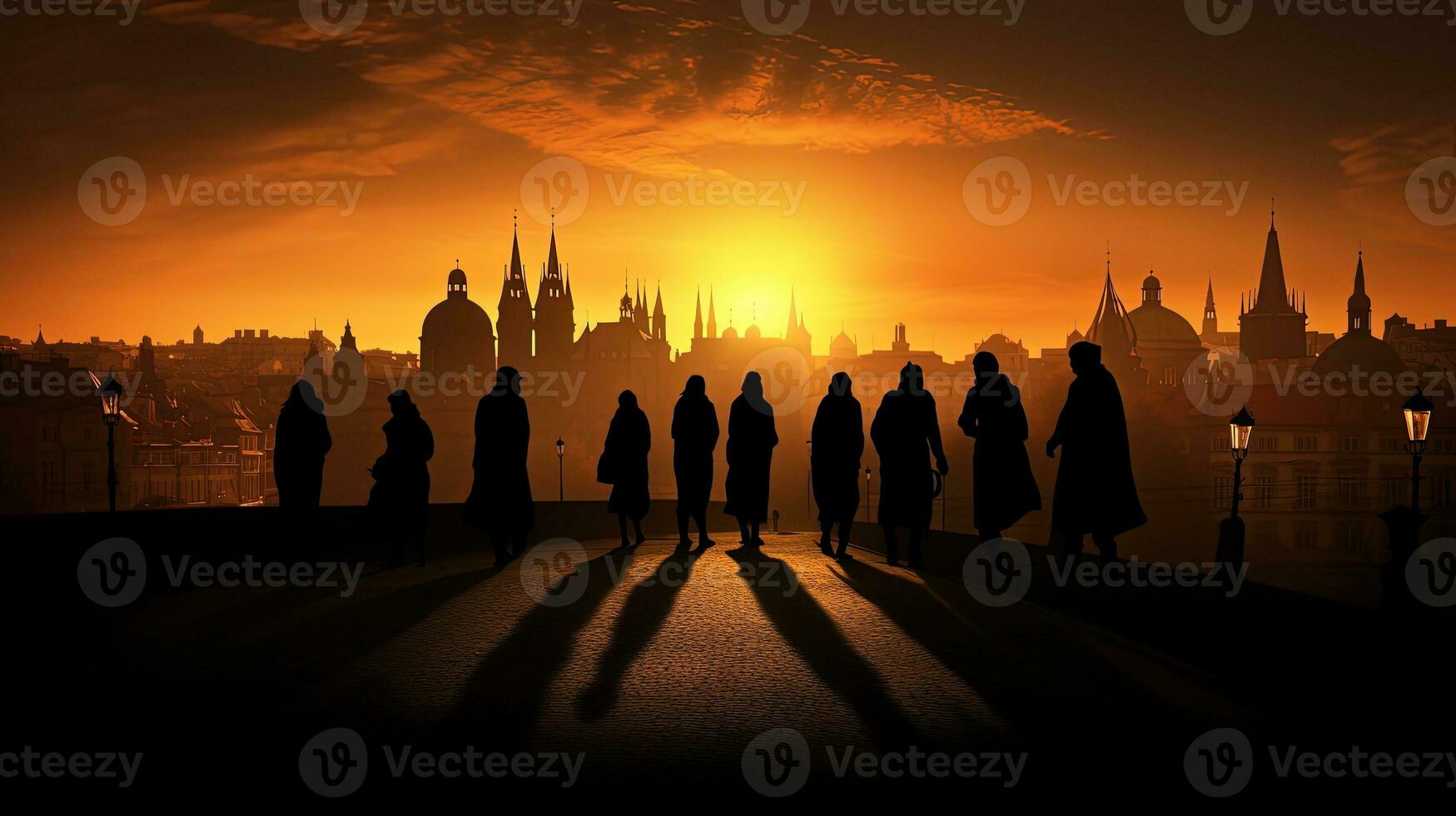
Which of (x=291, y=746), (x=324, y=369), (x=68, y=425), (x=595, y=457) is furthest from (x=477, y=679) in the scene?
(x=324, y=369)

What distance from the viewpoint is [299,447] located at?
13438mm

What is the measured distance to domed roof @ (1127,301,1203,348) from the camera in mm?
138750

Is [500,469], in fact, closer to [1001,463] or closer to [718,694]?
[1001,463]

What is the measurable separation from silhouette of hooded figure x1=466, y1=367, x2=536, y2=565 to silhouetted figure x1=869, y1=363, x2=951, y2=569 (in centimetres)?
470

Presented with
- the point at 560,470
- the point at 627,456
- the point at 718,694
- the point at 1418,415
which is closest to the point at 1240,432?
the point at 1418,415

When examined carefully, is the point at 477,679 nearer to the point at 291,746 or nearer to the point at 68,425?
the point at 291,746

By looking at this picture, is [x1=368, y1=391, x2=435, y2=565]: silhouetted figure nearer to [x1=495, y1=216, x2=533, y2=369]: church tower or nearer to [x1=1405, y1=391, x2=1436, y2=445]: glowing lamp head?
[x1=1405, y1=391, x2=1436, y2=445]: glowing lamp head

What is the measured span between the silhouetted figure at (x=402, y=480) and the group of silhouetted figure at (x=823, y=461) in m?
0.02

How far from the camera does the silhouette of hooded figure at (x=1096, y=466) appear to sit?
35.7ft

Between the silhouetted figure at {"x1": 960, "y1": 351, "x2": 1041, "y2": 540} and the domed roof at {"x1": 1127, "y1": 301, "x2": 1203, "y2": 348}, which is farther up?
the domed roof at {"x1": 1127, "y1": 301, "x2": 1203, "y2": 348}

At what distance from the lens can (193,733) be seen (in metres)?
6.08

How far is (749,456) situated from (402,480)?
4837mm

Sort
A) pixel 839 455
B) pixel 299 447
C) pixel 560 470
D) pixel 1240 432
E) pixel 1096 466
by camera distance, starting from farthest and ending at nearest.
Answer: pixel 560 470, pixel 1240 432, pixel 839 455, pixel 299 447, pixel 1096 466

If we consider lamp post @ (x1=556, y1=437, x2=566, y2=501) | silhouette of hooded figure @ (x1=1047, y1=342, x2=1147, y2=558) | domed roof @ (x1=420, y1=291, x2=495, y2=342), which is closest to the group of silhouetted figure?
silhouette of hooded figure @ (x1=1047, y1=342, x2=1147, y2=558)
